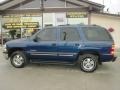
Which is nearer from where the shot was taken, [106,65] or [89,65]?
[89,65]

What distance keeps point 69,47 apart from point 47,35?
1.10 metres

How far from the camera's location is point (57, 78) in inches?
391

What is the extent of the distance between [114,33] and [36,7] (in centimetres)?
691

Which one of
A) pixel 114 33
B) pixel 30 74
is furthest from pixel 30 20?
pixel 30 74

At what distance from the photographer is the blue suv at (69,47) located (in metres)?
11.0

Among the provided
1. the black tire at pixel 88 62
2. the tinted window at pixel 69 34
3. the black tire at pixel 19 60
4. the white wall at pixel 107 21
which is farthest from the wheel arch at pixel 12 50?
the white wall at pixel 107 21

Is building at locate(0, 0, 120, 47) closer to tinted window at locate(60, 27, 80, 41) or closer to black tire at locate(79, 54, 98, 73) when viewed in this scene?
tinted window at locate(60, 27, 80, 41)

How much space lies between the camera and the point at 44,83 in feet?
30.0

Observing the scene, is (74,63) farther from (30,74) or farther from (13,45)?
(13,45)

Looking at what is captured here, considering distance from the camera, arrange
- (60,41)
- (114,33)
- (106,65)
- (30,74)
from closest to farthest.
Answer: (30,74)
(60,41)
(106,65)
(114,33)

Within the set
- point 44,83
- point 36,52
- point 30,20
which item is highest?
point 30,20

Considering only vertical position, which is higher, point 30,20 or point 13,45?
point 30,20

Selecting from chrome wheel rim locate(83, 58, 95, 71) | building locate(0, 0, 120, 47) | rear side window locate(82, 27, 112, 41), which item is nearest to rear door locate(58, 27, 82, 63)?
rear side window locate(82, 27, 112, 41)

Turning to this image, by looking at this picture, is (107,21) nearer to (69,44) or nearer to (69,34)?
(69,34)
